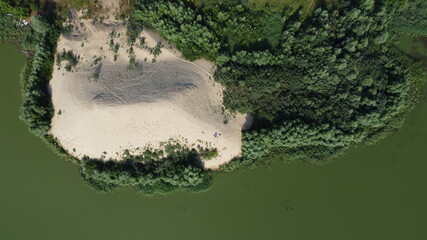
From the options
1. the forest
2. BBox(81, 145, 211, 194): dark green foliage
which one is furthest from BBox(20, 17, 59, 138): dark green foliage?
BBox(81, 145, 211, 194): dark green foliage

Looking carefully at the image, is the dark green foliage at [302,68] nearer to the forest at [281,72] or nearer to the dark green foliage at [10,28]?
the forest at [281,72]

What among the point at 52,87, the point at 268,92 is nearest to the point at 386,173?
the point at 268,92

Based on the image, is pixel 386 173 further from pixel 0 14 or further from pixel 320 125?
pixel 0 14

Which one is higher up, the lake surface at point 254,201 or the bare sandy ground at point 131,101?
the bare sandy ground at point 131,101

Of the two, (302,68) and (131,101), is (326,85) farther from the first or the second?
(131,101)

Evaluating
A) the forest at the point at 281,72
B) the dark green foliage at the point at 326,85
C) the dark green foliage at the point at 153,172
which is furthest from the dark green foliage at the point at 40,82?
the dark green foliage at the point at 326,85
